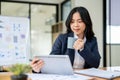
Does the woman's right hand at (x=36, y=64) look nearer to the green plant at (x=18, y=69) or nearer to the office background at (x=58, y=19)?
the green plant at (x=18, y=69)

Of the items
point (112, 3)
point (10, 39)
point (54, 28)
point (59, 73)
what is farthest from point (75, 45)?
point (54, 28)

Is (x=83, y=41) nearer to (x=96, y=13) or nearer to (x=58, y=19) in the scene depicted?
(x=96, y=13)

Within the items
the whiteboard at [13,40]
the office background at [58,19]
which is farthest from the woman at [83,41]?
the office background at [58,19]

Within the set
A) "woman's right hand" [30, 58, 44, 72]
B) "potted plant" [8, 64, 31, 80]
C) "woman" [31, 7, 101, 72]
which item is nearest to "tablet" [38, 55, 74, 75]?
"woman's right hand" [30, 58, 44, 72]

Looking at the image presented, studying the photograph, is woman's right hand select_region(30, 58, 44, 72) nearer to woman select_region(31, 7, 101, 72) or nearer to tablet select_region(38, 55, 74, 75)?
tablet select_region(38, 55, 74, 75)

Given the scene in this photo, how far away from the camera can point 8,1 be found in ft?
21.3

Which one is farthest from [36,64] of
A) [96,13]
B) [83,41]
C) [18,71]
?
[96,13]

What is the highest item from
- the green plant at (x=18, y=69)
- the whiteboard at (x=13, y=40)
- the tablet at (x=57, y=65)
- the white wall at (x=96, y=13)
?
the white wall at (x=96, y=13)

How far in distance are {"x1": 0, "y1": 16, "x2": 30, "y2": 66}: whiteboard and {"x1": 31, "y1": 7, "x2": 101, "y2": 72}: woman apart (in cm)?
42

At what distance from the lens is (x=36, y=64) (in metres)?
1.44

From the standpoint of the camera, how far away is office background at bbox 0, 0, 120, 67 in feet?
16.9

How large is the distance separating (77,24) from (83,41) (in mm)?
190

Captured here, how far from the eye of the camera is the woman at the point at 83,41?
176 cm

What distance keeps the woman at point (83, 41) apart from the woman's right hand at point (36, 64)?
357 millimetres
